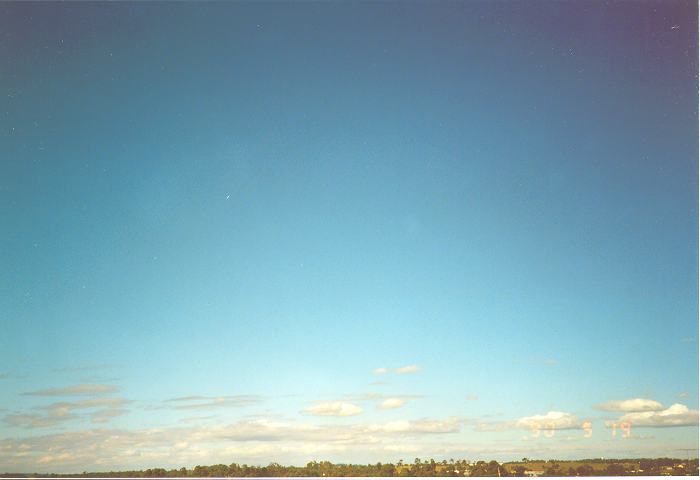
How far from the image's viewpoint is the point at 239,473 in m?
24.4

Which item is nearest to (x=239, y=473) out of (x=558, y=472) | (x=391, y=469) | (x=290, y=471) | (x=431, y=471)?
(x=290, y=471)

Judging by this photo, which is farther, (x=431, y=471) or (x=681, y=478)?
(x=431, y=471)

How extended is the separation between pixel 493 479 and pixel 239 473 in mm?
10902

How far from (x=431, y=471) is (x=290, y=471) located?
730cm

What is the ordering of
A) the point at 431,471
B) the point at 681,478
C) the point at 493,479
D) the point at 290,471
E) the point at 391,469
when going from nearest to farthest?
the point at 681,478
the point at 493,479
the point at 290,471
the point at 391,469
the point at 431,471

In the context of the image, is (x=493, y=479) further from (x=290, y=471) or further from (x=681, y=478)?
(x=290, y=471)

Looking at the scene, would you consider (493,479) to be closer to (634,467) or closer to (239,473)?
(634,467)

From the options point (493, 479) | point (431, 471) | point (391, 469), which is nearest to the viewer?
point (493, 479)

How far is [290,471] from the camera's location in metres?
22.6

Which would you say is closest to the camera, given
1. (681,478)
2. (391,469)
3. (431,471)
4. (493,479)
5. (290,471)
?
(681,478)

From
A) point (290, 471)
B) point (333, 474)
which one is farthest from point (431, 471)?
point (290, 471)

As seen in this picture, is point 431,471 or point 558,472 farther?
point 431,471

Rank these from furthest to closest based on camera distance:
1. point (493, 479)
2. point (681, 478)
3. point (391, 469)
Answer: point (391, 469) → point (493, 479) → point (681, 478)

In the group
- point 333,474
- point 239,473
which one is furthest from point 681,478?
point 239,473
